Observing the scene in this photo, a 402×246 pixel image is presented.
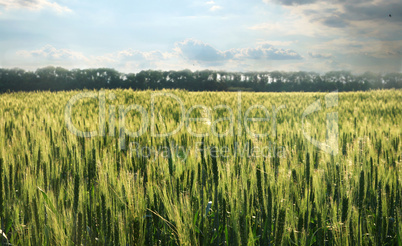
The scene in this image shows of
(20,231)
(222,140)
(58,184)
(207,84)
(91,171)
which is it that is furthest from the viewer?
(207,84)

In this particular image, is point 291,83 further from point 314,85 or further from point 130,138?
point 130,138

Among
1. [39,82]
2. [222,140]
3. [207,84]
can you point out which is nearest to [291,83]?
[207,84]

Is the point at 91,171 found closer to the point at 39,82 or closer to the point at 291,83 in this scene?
the point at 39,82

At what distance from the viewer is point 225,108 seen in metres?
5.95

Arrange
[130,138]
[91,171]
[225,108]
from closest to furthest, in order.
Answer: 1. [91,171]
2. [130,138]
3. [225,108]

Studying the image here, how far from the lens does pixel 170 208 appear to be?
3.70 ft

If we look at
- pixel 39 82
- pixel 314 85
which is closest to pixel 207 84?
pixel 314 85

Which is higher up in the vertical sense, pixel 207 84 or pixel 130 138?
pixel 207 84

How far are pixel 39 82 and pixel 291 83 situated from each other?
36927 mm

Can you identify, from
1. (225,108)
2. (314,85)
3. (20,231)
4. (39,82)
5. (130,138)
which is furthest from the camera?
(314,85)

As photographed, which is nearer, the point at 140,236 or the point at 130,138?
the point at 140,236

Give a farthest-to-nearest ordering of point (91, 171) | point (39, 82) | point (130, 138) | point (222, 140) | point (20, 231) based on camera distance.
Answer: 1. point (39, 82)
2. point (130, 138)
3. point (222, 140)
4. point (91, 171)
5. point (20, 231)

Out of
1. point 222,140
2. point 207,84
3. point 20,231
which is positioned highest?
point 207,84

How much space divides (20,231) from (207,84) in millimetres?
40282
